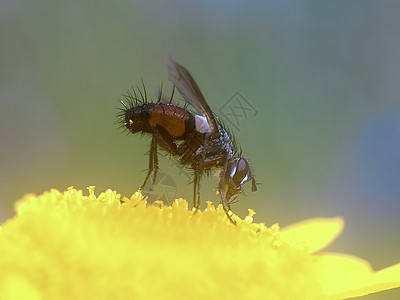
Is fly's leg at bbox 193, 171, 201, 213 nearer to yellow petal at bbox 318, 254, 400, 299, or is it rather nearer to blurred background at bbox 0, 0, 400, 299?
yellow petal at bbox 318, 254, 400, 299

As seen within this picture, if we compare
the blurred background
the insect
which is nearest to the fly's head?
the insect

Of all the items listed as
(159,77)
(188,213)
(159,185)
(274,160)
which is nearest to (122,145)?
(159,77)

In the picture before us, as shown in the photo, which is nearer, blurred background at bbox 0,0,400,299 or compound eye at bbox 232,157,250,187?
compound eye at bbox 232,157,250,187

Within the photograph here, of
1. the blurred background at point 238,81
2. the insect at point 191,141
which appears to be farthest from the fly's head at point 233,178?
the blurred background at point 238,81

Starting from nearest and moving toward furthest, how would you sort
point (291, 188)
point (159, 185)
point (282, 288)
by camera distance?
point (282, 288)
point (159, 185)
point (291, 188)

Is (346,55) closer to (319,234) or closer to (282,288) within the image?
(319,234)

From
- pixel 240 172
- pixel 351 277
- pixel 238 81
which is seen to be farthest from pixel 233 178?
pixel 238 81
